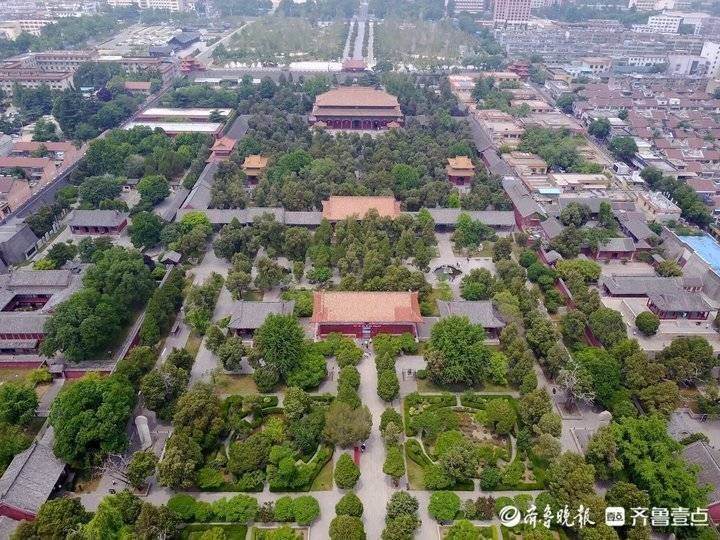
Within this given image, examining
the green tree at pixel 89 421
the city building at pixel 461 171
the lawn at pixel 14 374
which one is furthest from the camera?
the city building at pixel 461 171

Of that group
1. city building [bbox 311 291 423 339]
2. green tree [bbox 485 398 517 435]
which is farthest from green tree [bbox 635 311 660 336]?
city building [bbox 311 291 423 339]

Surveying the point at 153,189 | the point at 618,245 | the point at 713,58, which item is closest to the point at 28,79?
the point at 153,189

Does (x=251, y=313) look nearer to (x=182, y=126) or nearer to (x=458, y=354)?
(x=458, y=354)

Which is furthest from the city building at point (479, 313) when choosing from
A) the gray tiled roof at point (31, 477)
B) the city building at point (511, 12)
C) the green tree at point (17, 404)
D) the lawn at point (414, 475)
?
the city building at point (511, 12)

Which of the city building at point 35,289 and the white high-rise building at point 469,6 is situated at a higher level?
the white high-rise building at point 469,6

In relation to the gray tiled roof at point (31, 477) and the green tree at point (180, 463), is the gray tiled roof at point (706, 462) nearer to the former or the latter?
the green tree at point (180, 463)

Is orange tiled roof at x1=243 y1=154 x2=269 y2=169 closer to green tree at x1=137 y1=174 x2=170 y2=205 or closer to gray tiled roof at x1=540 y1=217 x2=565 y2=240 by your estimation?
green tree at x1=137 y1=174 x2=170 y2=205
